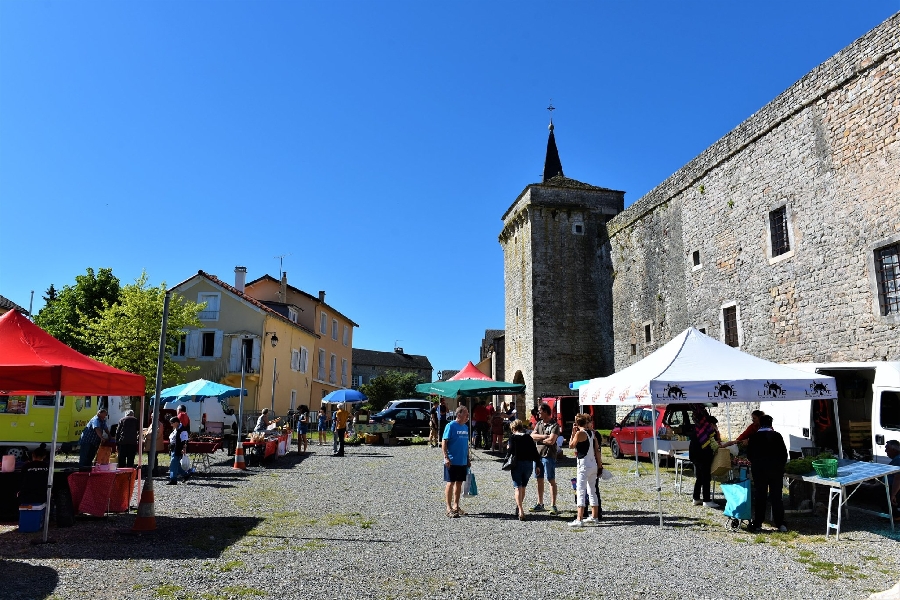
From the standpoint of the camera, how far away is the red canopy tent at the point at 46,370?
684cm

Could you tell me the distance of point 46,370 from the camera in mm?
6883

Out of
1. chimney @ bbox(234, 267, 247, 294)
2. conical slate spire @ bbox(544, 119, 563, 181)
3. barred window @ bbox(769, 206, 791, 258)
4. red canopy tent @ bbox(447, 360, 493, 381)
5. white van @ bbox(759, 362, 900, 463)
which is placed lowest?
white van @ bbox(759, 362, 900, 463)

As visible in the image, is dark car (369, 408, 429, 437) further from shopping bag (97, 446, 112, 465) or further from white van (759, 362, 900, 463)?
white van (759, 362, 900, 463)

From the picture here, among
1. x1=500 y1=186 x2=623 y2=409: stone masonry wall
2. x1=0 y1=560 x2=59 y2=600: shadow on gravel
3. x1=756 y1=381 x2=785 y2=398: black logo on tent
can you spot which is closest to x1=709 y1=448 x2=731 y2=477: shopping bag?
x1=756 y1=381 x2=785 y2=398: black logo on tent

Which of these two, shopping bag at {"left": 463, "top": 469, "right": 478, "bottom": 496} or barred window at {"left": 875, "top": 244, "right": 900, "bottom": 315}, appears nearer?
shopping bag at {"left": 463, "top": 469, "right": 478, "bottom": 496}

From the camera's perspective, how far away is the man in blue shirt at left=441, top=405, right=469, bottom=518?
8.48 m

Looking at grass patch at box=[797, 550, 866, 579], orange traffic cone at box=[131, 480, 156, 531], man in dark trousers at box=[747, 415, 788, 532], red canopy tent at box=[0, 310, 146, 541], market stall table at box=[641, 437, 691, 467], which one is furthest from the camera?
market stall table at box=[641, 437, 691, 467]

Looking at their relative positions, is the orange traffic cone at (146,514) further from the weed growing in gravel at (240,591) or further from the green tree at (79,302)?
the green tree at (79,302)

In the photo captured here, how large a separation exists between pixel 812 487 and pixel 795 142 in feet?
33.9

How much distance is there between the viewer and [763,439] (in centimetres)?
757

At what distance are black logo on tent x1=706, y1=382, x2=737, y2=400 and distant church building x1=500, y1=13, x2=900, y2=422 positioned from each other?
21.1 ft

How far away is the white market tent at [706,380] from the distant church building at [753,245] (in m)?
5.35

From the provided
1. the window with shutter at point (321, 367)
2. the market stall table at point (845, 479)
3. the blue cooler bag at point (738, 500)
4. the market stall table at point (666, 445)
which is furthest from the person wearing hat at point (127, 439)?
the window with shutter at point (321, 367)

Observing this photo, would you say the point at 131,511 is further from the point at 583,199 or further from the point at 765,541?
the point at 583,199
